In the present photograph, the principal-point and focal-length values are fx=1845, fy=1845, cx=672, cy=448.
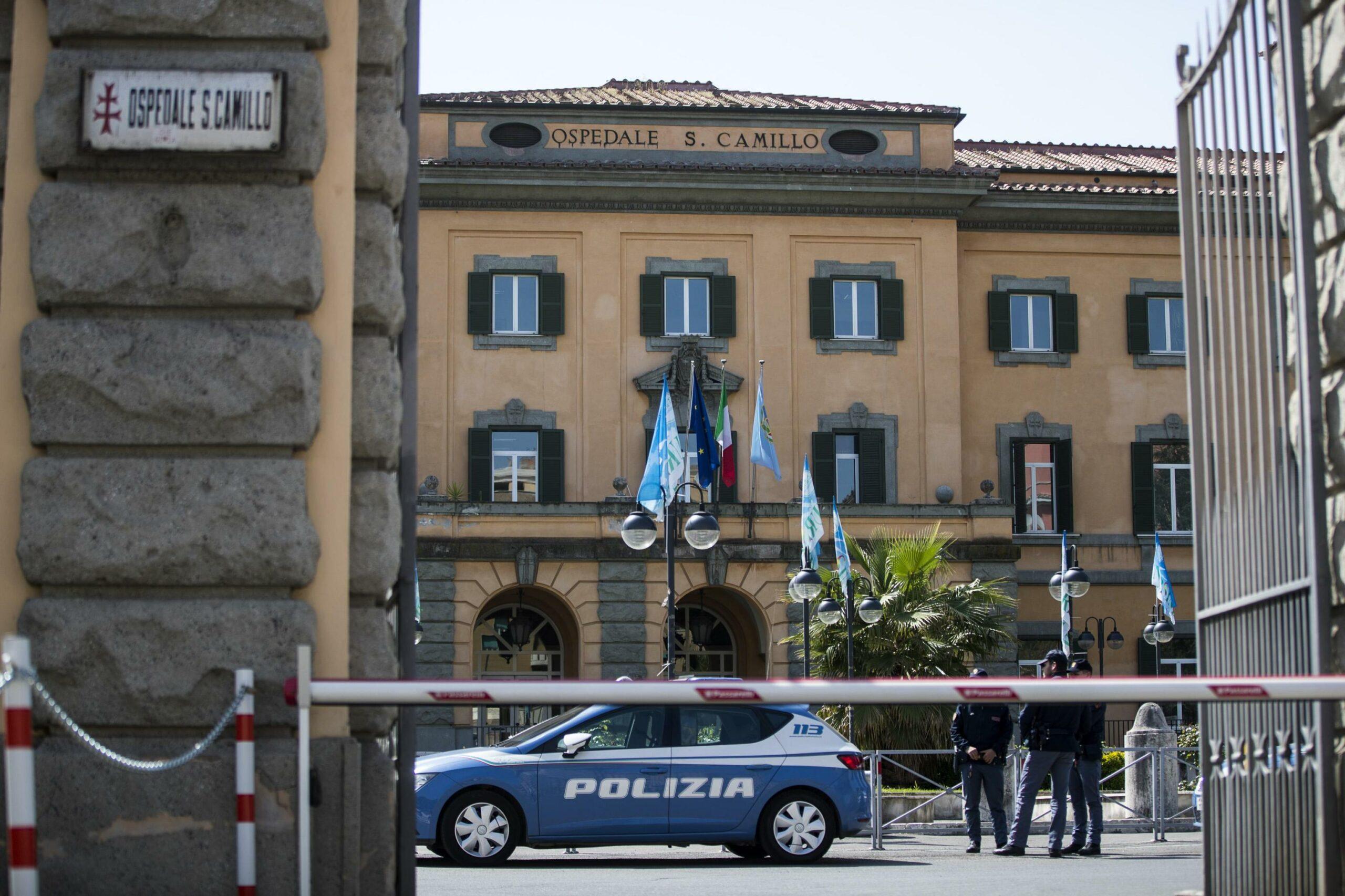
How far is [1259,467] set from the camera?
716 centimetres

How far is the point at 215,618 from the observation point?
6188 millimetres

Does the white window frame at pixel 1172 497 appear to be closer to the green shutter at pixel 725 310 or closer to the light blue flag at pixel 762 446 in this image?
the green shutter at pixel 725 310

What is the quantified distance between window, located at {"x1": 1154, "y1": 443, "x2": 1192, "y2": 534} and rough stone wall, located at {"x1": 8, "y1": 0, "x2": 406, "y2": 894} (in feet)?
110

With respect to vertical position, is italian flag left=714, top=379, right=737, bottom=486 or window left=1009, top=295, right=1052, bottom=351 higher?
window left=1009, top=295, right=1052, bottom=351

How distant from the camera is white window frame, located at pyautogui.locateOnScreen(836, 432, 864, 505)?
36.8 m

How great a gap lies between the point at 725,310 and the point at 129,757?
31221 millimetres

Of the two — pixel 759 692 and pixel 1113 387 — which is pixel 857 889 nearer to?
pixel 759 692

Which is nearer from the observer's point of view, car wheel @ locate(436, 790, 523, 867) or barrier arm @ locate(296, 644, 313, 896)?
barrier arm @ locate(296, 644, 313, 896)

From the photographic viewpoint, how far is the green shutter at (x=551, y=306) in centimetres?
3669

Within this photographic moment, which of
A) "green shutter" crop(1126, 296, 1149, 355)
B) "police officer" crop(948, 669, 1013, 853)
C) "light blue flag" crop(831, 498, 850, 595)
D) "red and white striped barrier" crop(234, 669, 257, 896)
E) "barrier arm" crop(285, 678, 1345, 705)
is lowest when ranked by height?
"police officer" crop(948, 669, 1013, 853)

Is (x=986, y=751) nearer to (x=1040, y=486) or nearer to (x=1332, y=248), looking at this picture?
(x=1332, y=248)

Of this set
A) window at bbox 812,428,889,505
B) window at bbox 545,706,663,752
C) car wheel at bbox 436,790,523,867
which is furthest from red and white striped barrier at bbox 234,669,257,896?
window at bbox 812,428,889,505

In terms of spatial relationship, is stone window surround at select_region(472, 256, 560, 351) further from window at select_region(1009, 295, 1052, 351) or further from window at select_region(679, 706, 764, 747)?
window at select_region(679, 706, 764, 747)

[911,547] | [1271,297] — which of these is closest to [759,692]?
[1271,297]
